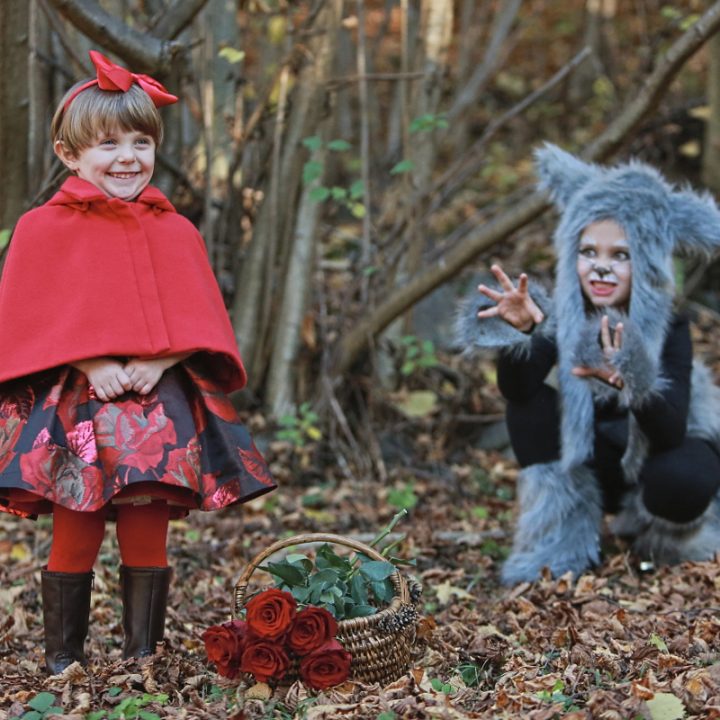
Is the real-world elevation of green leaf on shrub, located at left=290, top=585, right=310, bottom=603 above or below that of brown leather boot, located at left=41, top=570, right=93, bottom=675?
above

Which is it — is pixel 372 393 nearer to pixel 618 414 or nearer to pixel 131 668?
pixel 618 414

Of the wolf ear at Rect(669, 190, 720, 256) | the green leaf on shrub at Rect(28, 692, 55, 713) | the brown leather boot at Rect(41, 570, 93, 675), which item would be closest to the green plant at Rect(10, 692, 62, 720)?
the green leaf on shrub at Rect(28, 692, 55, 713)

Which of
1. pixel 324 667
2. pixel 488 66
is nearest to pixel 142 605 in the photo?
pixel 324 667

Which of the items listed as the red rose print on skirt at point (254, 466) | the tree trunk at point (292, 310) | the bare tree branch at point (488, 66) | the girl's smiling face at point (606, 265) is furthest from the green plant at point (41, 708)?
the bare tree branch at point (488, 66)

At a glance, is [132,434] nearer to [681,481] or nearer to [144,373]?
[144,373]

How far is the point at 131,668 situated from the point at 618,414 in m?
2.00

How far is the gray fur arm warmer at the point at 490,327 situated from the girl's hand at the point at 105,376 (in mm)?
1415

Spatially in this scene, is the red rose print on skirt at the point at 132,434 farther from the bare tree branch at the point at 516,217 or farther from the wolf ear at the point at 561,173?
the bare tree branch at the point at 516,217

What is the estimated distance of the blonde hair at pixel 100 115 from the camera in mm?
2545

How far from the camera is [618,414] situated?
145 inches

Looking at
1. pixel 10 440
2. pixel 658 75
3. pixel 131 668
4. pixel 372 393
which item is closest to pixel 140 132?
pixel 10 440

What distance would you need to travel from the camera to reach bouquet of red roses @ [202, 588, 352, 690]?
2281 mm

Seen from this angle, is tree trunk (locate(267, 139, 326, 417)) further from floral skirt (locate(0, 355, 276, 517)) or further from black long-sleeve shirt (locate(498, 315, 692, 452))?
floral skirt (locate(0, 355, 276, 517))

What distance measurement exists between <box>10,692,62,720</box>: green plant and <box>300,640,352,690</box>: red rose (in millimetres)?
568
